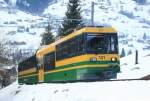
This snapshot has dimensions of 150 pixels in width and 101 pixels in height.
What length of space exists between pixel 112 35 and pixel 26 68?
20820mm

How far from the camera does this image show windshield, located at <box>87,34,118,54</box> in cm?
2931

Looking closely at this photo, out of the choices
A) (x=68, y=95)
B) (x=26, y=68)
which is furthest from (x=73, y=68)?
(x=26, y=68)

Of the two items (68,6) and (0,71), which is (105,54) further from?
(0,71)

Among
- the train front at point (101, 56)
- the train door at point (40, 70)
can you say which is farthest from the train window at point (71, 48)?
the train door at point (40, 70)

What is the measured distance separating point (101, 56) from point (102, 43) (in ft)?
2.75

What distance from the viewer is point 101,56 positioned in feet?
97.5

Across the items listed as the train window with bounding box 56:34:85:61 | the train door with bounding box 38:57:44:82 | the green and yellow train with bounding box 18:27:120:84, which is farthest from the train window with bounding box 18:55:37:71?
the green and yellow train with bounding box 18:27:120:84

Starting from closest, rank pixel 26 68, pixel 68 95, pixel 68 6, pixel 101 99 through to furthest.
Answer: pixel 101 99, pixel 68 95, pixel 26 68, pixel 68 6

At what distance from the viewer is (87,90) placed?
21.6 m

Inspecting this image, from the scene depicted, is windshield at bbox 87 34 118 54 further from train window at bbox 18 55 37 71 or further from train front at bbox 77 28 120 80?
train window at bbox 18 55 37 71

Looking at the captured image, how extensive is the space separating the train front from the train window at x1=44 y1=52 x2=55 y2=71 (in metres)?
6.78

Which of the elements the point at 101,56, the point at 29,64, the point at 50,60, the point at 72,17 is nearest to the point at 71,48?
the point at 101,56

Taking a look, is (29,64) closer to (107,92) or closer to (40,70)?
(40,70)

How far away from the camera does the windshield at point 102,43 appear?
2931 centimetres
